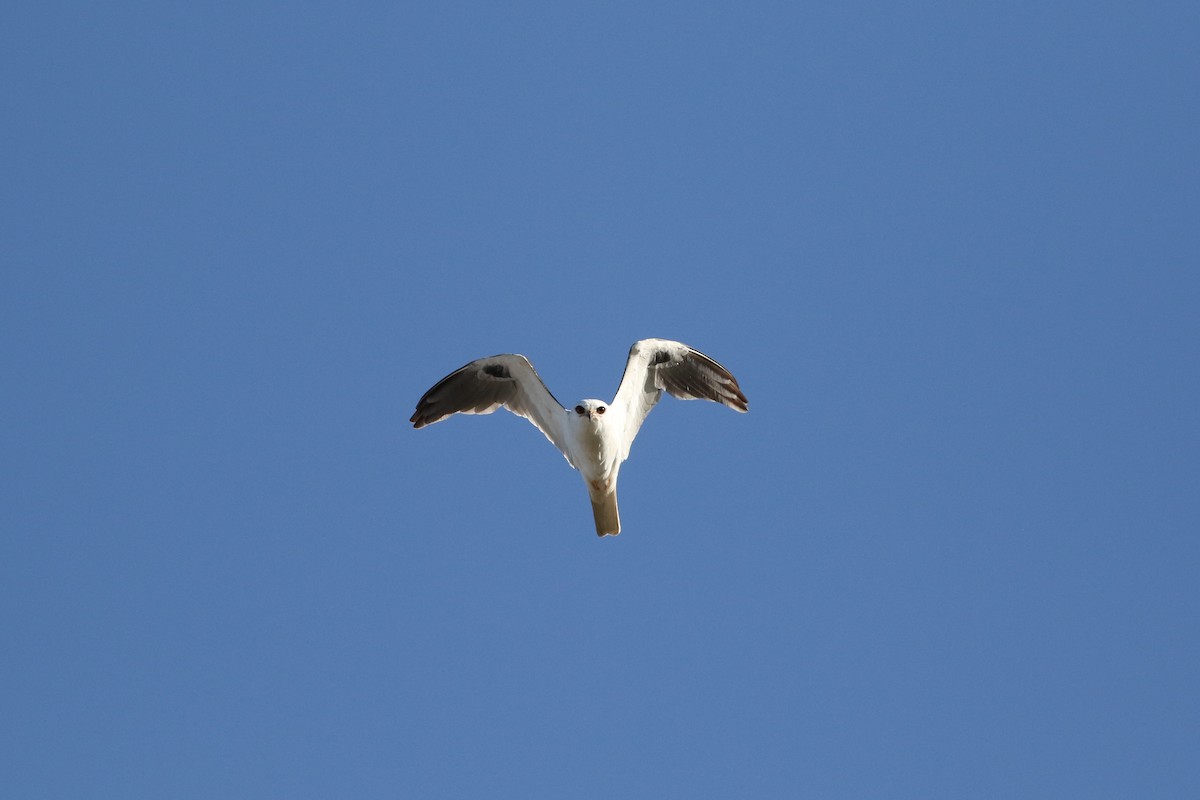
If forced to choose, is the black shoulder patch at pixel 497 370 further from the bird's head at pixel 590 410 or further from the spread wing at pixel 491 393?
the bird's head at pixel 590 410

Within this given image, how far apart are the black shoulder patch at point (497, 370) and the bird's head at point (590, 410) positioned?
1.80 m

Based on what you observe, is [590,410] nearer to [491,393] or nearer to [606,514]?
[606,514]

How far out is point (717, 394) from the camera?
567 inches

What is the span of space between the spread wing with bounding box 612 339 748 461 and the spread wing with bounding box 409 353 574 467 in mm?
1229

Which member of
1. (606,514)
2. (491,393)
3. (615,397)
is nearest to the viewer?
(606,514)

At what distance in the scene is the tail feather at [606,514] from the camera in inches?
536

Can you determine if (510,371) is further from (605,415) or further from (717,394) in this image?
(717,394)

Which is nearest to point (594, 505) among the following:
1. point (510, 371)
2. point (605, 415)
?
point (605, 415)

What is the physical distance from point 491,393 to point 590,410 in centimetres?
230

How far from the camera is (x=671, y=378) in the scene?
568 inches

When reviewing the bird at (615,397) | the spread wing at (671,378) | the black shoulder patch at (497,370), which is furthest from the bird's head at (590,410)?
the black shoulder patch at (497,370)

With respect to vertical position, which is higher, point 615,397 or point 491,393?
point 491,393

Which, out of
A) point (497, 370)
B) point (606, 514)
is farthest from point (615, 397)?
point (497, 370)

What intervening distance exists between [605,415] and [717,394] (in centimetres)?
213
